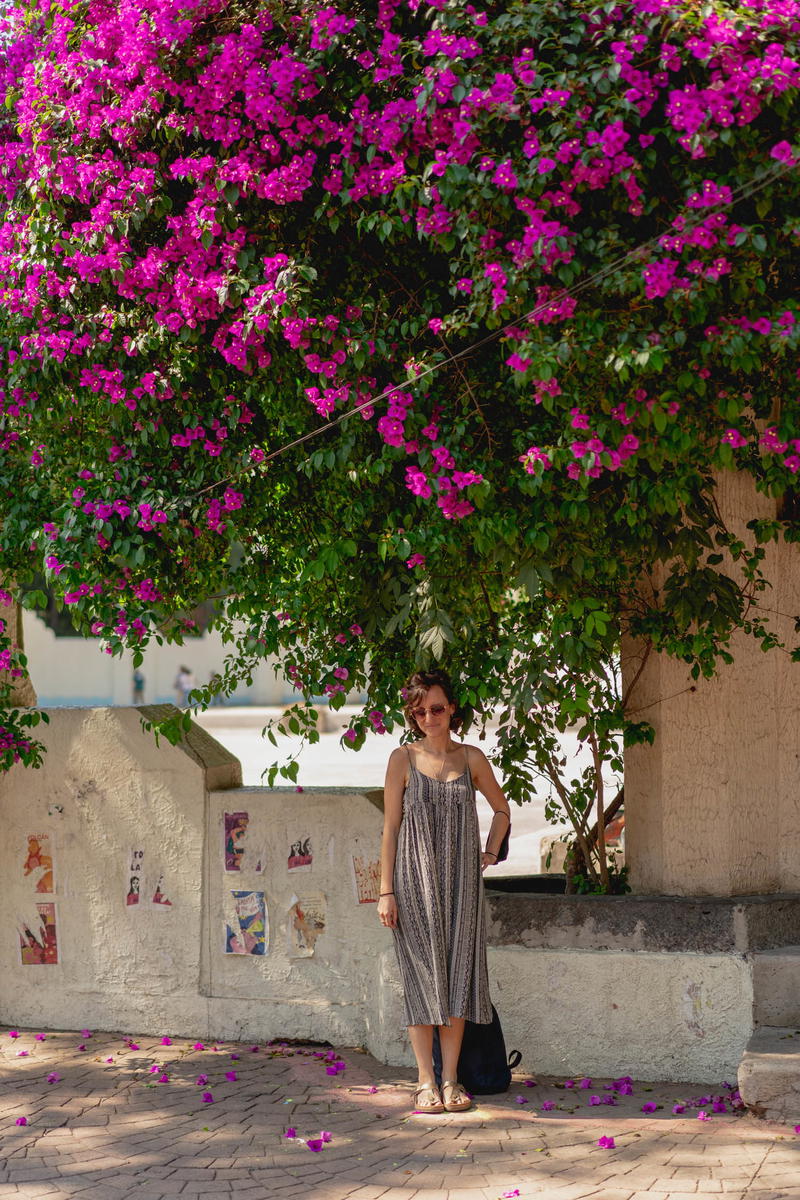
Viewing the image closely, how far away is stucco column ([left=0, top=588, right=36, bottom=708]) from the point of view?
6.71 metres

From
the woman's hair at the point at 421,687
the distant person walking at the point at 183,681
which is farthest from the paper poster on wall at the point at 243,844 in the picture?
the distant person walking at the point at 183,681

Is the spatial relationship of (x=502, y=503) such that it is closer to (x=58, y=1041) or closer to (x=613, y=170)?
(x=613, y=170)

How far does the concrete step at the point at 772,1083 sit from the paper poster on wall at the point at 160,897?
275 cm

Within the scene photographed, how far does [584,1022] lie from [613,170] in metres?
3.29

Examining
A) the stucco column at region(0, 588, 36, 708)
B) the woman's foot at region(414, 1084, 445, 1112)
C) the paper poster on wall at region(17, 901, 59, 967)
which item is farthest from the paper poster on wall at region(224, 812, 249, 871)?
the woman's foot at region(414, 1084, 445, 1112)

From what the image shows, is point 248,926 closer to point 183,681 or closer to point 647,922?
point 647,922

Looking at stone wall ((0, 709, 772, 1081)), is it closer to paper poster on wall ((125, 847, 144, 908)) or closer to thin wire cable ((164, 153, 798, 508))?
paper poster on wall ((125, 847, 144, 908))

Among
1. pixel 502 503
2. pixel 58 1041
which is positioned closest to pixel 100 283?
pixel 502 503

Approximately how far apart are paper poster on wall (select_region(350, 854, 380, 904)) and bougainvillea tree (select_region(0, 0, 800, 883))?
0.73 m

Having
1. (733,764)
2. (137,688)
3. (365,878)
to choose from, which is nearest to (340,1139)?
(365,878)

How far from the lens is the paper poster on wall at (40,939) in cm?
648

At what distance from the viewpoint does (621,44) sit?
427 centimetres

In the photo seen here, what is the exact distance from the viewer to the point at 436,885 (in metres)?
5.10

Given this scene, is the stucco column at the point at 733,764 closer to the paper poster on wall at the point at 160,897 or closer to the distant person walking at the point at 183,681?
the paper poster on wall at the point at 160,897
